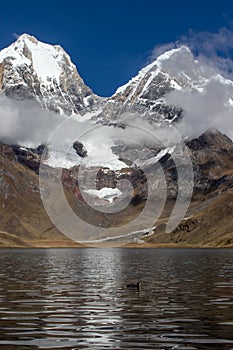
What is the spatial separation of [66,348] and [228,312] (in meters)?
15.8

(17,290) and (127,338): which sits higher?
(17,290)

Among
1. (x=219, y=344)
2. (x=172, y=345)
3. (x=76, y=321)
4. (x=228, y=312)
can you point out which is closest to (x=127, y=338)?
(x=172, y=345)

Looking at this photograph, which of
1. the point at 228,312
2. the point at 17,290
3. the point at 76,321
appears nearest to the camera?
the point at 76,321

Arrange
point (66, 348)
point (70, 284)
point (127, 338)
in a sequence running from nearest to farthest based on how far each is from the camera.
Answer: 1. point (66, 348)
2. point (127, 338)
3. point (70, 284)

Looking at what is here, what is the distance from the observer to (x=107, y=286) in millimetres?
63500

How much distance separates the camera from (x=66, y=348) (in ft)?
88.0

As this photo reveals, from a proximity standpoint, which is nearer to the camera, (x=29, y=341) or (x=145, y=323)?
(x=29, y=341)

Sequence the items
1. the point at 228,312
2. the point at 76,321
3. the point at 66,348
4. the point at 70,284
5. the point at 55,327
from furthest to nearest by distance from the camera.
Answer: the point at 70,284, the point at 228,312, the point at 76,321, the point at 55,327, the point at 66,348

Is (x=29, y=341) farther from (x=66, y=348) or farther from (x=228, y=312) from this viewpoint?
(x=228, y=312)

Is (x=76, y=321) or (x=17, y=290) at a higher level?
(x=17, y=290)

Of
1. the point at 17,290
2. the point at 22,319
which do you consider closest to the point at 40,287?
the point at 17,290

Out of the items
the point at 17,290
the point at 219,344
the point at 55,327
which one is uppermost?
the point at 17,290

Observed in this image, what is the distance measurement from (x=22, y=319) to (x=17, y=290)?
2091 centimetres

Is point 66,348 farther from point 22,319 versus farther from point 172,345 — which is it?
point 22,319
